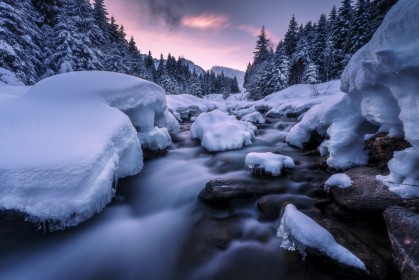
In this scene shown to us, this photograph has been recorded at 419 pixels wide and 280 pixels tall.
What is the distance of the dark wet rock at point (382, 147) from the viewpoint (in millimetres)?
3946

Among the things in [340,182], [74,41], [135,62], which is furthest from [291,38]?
[340,182]

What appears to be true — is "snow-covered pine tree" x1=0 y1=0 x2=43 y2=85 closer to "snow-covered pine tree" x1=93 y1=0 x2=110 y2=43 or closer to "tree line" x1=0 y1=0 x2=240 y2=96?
"tree line" x1=0 y1=0 x2=240 y2=96

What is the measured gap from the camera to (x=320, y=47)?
31062 millimetres

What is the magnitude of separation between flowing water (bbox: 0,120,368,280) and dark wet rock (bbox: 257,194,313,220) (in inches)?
1.6

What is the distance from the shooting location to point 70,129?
14.1ft

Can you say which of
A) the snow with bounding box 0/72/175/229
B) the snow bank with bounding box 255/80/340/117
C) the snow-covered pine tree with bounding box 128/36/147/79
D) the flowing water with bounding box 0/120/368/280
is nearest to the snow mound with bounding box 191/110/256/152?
the flowing water with bounding box 0/120/368/280

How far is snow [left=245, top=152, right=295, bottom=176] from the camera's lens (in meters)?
5.43

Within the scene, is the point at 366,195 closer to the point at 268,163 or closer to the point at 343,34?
the point at 268,163

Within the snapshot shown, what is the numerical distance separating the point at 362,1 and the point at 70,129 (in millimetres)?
30247

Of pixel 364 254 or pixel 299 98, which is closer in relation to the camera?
pixel 364 254

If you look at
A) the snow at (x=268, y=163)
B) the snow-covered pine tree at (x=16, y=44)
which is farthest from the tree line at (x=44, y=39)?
the snow at (x=268, y=163)

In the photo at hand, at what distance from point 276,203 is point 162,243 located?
229 cm

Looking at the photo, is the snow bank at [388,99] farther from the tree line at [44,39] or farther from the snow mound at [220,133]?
the tree line at [44,39]

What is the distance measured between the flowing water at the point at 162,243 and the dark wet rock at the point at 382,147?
111 cm
